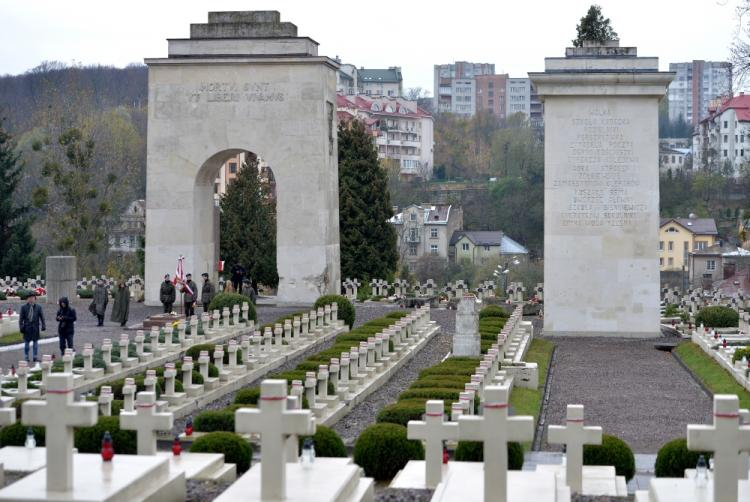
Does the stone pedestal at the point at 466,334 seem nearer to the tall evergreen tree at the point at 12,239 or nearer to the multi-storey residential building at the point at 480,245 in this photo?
the tall evergreen tree at the point at 12,239

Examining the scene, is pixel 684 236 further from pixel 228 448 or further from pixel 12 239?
pixel 228 448

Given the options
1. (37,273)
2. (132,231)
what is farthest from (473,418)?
(132,231)

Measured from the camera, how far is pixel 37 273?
50531mm

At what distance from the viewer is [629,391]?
24156 mm

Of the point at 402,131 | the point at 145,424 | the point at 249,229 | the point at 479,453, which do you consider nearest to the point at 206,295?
the point at 249,229

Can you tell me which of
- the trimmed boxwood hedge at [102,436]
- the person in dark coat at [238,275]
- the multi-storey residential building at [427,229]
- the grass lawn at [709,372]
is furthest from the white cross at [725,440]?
the multi-storey residential building at [427,229]

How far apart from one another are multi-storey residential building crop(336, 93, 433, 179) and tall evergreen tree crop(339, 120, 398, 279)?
76082 mm

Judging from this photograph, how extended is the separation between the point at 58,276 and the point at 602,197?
51.4 feet

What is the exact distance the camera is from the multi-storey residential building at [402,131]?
132m

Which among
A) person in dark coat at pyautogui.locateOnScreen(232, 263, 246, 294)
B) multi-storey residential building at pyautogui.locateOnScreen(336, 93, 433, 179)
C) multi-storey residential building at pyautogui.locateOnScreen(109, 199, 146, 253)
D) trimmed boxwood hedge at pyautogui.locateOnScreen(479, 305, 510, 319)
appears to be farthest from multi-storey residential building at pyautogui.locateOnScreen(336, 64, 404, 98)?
trimmed boxwood hedge at pyautogui.locateOnScreen(479, 305, 510, 319)

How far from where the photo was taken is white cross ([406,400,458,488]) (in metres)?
13.2

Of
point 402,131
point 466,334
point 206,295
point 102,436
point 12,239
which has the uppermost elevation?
point 402,131

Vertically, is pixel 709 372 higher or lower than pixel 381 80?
lower

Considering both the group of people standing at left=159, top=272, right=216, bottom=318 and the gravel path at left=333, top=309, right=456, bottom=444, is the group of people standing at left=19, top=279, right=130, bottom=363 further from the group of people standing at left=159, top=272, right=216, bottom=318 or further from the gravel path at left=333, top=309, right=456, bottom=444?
the group of people standing at left=159, top=272, right=216, bottom=318
